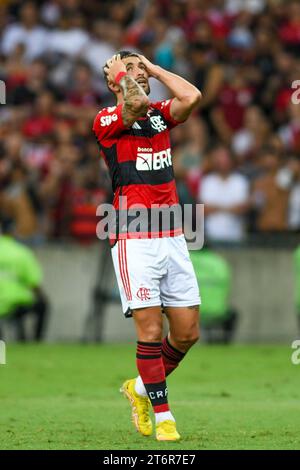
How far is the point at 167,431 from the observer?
8.32m

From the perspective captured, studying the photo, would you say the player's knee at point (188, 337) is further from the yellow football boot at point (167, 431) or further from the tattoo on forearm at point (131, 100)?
A: the tattoo on forearm at point (131, 100)

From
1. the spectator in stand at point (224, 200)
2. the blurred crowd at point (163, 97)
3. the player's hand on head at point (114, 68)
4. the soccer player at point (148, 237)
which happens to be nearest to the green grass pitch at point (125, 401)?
the soccer player at point (148, 237)

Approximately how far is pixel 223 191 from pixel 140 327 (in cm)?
892

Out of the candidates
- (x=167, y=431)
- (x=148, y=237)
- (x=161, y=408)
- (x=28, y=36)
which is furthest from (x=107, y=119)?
(x=28, y=36)

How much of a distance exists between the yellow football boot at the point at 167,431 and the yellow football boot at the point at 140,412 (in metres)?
0.30

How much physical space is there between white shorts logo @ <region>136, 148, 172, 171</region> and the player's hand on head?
58 centimetres

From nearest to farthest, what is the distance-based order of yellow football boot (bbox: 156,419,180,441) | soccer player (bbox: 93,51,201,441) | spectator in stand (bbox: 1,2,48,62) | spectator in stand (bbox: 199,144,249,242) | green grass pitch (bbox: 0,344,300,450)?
yellow football boot (bbox: 156,419,180,441) < green grass pitch (bbox: 0,344,300,450) < soccer player (bbox: 93,51,201,441) < spectator in stand (bbox: 199,144,249,242) < spectator in stand (bbox: 1,2,48,62)

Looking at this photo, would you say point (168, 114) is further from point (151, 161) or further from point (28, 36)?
point (28, 36)

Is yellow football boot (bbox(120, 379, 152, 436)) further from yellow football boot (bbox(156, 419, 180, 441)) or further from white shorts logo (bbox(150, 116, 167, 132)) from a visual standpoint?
white shorts logo (bbox(150, 116, 167, 132))

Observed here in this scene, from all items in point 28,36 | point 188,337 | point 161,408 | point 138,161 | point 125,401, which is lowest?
point 125,401

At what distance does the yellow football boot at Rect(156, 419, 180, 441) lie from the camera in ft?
27.2

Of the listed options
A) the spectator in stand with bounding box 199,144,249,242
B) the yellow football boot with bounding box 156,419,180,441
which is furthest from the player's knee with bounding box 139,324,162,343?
the spectator in stand with bounding box 199,144,249,242

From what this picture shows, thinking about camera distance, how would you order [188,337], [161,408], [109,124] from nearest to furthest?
[161,408] < [109,124] < [188,337]

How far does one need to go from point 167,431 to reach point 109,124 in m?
2.14
